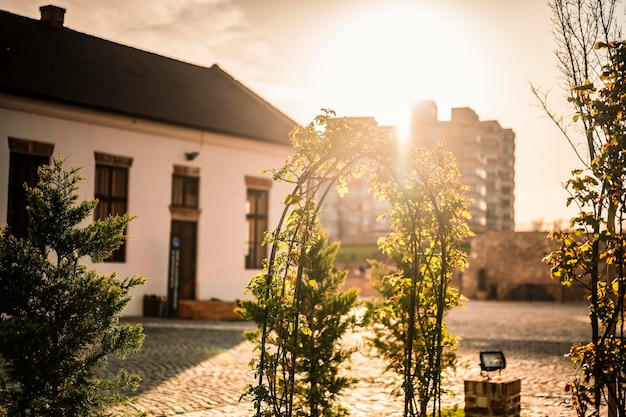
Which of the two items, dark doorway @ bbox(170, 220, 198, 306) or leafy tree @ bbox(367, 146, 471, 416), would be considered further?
dark doorway @ bbox(170, 220, 198, 306)

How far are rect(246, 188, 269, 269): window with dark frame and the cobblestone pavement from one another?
4814 mm

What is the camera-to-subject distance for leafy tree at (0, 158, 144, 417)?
586 centimetres

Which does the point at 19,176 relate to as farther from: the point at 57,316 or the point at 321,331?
the point at 57,316

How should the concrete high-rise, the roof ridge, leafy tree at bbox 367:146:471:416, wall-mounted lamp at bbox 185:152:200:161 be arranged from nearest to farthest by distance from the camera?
leafy tree at bbox 367:146:471:416, wall-mounted lamp at bbox 185:152:200:161, the roof ridge, the concrete high-rise

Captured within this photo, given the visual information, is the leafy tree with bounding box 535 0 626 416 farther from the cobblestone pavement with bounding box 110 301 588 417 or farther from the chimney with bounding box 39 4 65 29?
the chimney with bounding box 39 4 65 29

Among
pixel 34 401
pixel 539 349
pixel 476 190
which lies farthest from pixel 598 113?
pixel 476 190

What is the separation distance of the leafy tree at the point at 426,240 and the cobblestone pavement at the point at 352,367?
3.78 ft

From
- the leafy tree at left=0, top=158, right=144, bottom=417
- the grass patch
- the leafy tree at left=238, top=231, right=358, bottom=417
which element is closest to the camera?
the leafy tree at left=0, top=158, right=144, bottom=417

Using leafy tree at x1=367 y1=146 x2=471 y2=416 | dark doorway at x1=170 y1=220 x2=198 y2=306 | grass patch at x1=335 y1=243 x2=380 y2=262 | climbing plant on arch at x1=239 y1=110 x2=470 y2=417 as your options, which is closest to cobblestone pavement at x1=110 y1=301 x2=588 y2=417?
leafy tree at x1=367 y1=146 x2=471 y2=416

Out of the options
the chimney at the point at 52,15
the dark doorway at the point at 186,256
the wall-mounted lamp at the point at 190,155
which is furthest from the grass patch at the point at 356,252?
the chimney at the point at 52,15

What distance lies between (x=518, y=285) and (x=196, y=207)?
20113 mm

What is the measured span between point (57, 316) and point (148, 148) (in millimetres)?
16997

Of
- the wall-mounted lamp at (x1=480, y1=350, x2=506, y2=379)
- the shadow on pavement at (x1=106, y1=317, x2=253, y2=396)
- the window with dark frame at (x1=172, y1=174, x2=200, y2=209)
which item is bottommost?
the shadow on pavement at (x1=106, y1=317, x2=253, y2=396)

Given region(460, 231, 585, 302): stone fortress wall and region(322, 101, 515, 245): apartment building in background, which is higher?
region(322, 101, 515, 245): apartment building in background
